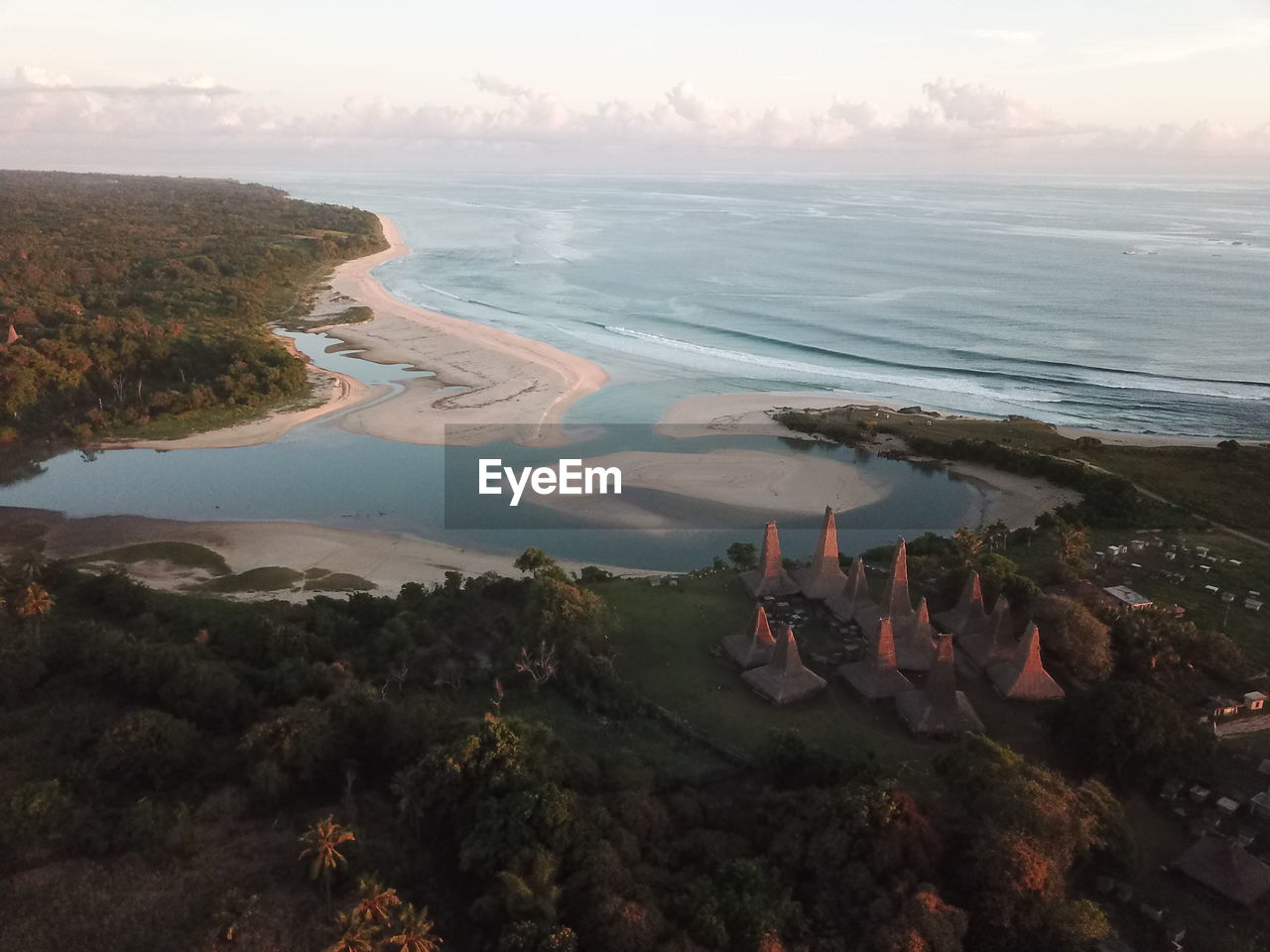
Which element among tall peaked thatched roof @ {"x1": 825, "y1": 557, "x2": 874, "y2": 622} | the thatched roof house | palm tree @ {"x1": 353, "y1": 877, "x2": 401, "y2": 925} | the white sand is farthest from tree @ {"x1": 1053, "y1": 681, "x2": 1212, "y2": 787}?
the white sand

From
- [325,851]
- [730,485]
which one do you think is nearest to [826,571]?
[730,485]

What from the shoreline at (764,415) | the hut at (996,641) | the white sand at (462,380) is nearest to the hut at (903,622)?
the hut at (996,641)

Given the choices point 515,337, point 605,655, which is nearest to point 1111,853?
point 605,655

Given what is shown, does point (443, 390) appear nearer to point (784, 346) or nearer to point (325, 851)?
point (784, 346)

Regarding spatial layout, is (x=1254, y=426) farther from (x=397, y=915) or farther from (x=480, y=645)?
(x=397, y=915)

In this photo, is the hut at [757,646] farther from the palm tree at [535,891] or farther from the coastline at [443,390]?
the coastline at [443,390]

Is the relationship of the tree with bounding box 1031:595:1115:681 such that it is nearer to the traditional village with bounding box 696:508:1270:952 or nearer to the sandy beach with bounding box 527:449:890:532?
the traditional village with bounding box 696:508:1270:952

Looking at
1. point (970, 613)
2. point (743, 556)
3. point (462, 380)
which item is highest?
point (462, 380)
